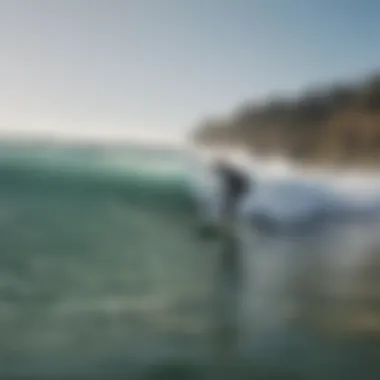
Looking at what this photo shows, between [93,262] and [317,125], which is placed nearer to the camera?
[93,262]

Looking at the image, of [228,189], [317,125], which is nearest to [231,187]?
[228,189]

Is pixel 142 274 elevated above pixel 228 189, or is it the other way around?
pixel 228 189

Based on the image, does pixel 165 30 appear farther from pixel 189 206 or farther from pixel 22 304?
pixel 22 304

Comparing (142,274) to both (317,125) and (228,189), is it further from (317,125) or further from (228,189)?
(317,125)

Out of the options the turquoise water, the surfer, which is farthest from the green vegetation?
the turquoise water

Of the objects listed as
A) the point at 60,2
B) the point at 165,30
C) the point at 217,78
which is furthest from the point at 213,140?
the point at 60,2

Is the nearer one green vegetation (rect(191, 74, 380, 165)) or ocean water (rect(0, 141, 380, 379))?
ocean water (rect(0, 141, 380, 379))

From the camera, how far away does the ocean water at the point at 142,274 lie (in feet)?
4.03

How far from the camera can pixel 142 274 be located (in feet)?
4.23

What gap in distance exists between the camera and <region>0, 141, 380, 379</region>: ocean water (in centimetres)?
123

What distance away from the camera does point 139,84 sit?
52.6 inches

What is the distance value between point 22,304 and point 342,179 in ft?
2.16

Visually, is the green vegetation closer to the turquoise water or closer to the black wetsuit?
the black wetsuit

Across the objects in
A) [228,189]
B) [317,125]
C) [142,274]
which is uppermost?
[317,125]
